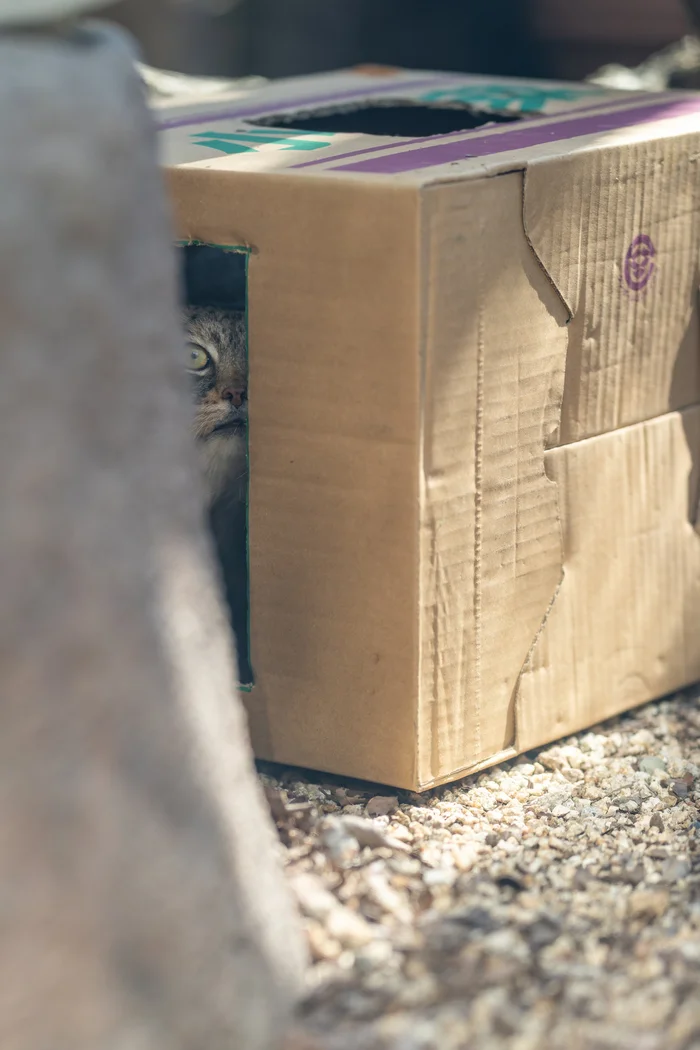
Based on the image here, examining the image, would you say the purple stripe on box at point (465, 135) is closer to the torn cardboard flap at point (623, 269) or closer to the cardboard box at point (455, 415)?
the cardboard box at point (455, 415)

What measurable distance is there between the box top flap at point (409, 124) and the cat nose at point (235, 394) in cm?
39

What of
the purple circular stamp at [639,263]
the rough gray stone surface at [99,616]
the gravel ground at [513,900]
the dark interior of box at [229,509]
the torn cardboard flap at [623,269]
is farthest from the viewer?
the dark interior of box at [229,509]

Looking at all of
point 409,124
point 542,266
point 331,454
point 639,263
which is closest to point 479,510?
point 331,454

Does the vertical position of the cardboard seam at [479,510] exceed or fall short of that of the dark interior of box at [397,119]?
it falls short

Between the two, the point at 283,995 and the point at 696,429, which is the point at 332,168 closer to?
the point at 696,429

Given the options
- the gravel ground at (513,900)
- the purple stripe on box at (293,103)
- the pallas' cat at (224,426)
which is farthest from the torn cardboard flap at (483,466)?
the purple stripe on box at (293,103)

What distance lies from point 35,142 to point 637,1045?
3.14 feet

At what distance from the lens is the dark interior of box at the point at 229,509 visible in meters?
1.85

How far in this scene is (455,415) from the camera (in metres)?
1.55

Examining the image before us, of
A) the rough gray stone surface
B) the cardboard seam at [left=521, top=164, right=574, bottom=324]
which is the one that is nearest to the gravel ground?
the rough gray stone surface

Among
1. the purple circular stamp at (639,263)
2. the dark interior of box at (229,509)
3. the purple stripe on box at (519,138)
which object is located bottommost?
the dark interior of box at (229,509)

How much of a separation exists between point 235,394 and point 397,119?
0.56 meters

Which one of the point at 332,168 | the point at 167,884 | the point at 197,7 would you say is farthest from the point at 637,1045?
the point at 197,7

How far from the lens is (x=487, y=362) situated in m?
1.57
